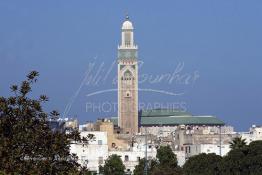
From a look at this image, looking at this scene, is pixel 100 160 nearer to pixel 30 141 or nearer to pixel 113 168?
pixel 113 168

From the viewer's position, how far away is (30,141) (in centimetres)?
3061

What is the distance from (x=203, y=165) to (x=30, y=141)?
6444 centimetres

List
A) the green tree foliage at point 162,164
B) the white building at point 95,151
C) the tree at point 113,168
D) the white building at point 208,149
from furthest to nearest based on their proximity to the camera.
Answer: the white building at point 208,149, the white building at point 95,151, the tree at point 113,168, the green tree foliage at point 162,164

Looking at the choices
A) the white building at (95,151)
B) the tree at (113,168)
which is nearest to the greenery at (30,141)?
the tree at (113,168)

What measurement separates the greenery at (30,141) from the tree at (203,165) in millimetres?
59104

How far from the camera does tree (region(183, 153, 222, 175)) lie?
300 ft

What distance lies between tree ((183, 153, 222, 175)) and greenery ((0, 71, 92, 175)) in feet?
194

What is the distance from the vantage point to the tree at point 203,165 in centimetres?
9138

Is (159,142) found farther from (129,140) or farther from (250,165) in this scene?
(250,165)

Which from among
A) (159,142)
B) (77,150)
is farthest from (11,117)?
(159,142)

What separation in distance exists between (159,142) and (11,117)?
128 m

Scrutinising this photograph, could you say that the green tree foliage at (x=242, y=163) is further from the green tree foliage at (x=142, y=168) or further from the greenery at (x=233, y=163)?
the green tree foliage at (x=142, y=168)

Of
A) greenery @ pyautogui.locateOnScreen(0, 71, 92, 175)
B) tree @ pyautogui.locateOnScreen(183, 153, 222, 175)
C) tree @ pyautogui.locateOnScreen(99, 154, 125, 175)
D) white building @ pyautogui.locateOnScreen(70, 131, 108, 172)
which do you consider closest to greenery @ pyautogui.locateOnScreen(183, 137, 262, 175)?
tree @ pyautogui.locateOnScreen(183, 153, 222, 175)

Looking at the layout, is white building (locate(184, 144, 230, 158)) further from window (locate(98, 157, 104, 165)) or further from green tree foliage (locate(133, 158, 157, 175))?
green tree foliage (locate(133, 158, 157, 175))
